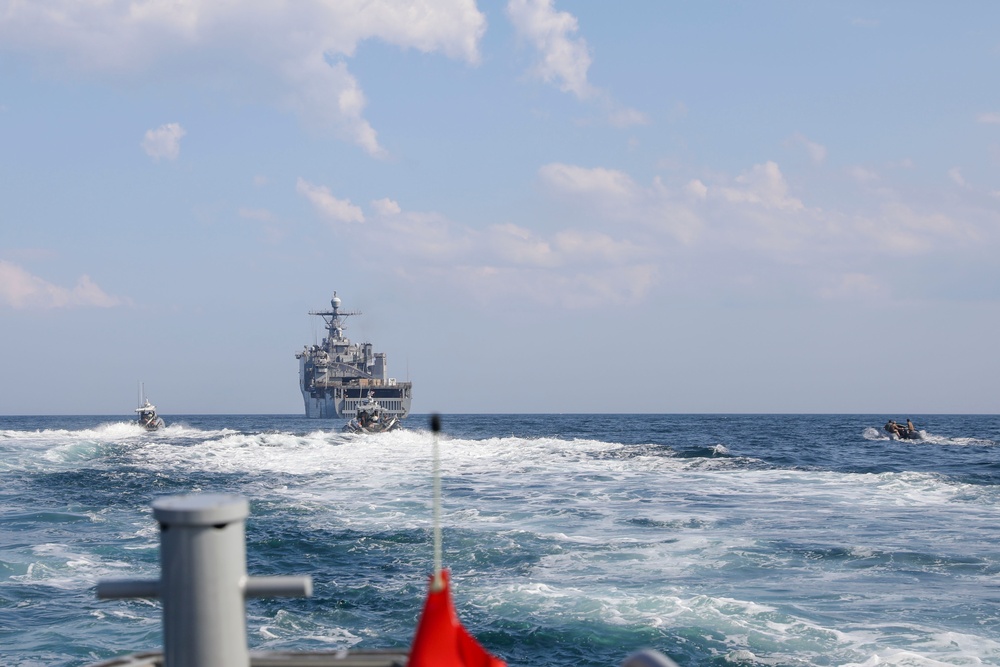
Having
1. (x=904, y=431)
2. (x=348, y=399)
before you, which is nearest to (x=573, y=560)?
(x=904, y=431)

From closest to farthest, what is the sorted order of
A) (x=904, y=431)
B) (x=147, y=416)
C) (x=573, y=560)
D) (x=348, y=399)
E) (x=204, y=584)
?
(x=204, y=584), (x=573, y=560), (x=904, y=431), (x=147, y=416), (x=348, y=399)

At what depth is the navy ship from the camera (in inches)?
4845

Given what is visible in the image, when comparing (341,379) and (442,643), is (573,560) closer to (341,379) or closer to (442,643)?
(442,643)

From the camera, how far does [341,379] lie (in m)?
131

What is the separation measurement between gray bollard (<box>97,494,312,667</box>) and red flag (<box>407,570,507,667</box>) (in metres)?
0.59

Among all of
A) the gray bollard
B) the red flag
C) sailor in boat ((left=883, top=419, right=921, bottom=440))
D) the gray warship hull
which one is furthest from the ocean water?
the gray warship hull

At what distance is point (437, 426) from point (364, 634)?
36.1 feet

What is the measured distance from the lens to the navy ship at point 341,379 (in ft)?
404

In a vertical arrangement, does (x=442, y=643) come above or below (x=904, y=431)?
above

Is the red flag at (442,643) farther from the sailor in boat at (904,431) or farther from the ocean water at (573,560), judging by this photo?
the sailor in boat at (904,431)

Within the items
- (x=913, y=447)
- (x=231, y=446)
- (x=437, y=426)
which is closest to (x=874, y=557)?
(x=437, y=426)

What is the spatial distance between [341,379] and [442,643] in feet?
426

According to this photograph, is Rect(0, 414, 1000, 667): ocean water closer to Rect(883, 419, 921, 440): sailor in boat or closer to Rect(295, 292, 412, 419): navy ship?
Rect(883, 419, 921, 440): sailor in boat

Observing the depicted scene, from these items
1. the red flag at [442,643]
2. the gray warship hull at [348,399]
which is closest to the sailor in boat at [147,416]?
the gray warship hull at [348,399]
